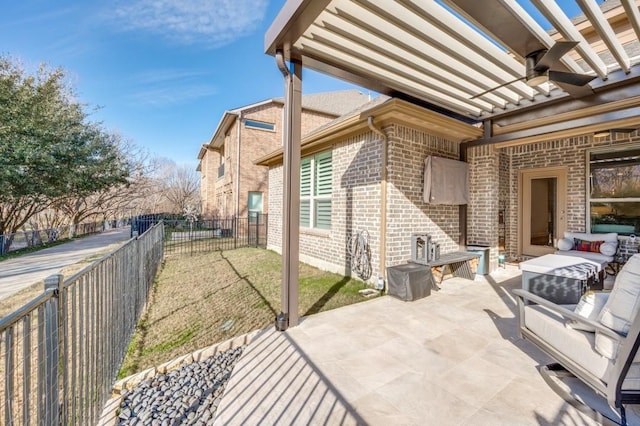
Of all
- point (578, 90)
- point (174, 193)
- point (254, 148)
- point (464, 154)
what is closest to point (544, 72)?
point (578, 90)

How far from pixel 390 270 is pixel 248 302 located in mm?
2329

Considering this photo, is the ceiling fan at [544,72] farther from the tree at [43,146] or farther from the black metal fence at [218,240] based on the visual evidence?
the tree at [43,146]

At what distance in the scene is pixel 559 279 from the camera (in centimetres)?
376

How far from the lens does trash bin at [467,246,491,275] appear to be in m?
5.61

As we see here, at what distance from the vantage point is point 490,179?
231 inches

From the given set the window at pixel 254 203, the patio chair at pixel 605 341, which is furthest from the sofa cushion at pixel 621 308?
the window at pixel 254 203

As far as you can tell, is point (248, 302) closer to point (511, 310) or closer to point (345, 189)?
point (345, 189)

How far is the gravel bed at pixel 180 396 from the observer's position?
2.02 metres

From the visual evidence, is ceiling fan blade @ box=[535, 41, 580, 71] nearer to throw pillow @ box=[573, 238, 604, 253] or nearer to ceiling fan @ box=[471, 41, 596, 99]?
ceiling fan @ box=[471, 41, 596, 99]

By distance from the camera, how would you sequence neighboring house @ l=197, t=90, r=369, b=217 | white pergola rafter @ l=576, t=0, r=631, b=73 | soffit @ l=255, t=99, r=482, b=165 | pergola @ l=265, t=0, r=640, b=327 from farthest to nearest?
neighboring house @ l=197, t=90, r=369, b=217
soffit @ l=255, t=99, r=482, b=165
pergola @ l=265, t=0, r=640, b=327
white pergola rafter @ l=576, t=0, r=631, b=73

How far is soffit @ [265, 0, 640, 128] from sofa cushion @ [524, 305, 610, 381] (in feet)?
8.73

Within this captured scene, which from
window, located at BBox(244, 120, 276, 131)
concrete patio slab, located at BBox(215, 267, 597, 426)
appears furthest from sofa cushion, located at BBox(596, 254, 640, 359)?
window, located at BBox(244, 120, 276, 131)

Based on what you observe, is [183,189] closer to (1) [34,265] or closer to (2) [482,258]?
(1) [34,265]

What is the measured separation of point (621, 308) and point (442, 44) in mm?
2783
